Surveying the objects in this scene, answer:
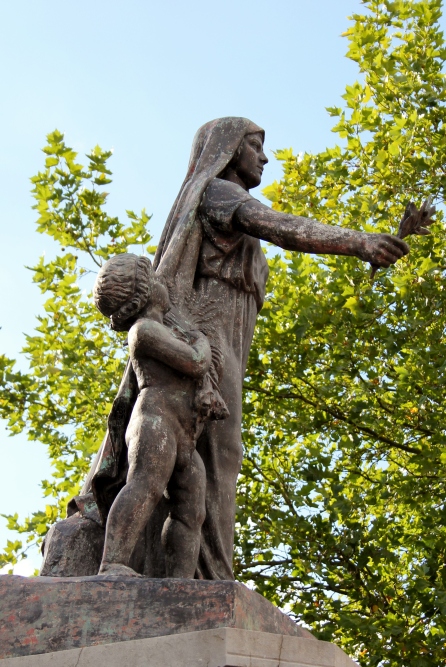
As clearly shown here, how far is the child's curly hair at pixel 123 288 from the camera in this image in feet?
16.2

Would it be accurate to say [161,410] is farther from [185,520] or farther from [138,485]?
[185,520]

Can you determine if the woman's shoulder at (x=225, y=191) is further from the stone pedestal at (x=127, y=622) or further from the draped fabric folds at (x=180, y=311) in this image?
the stone pedestal at (x=127, y=622)

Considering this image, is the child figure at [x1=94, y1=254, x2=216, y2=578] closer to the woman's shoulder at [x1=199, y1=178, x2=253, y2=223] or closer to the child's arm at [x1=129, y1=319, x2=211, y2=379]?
the child's arm at [x1=129, y1=319, x2=211, y2=379]

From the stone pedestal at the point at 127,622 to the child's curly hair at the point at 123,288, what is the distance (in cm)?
126

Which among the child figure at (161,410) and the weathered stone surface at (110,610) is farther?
the child figure at (161,410)

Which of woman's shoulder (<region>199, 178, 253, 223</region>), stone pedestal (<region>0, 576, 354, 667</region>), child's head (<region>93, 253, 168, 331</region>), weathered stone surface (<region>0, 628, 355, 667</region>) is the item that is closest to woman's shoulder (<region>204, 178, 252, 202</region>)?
woman's shoulder (<region>199, 178, 253, 223</region>)

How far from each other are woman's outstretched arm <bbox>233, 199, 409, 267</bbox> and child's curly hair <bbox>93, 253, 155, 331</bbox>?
67cm

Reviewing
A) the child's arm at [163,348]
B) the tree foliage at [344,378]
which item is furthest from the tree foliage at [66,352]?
the child's arm at [163,348]

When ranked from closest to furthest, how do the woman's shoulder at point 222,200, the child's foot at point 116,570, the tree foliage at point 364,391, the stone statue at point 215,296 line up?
the child's foot at point 116,570 → the stone statue at point 215,296 → the woman's shoulder at point 222,200 → the tree foliage at point 364,391

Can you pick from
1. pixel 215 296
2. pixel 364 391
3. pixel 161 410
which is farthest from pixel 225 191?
pixel 364 391

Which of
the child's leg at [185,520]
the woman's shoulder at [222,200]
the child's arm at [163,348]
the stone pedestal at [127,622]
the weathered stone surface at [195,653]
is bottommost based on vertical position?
the weathered stone surface at [195,653]

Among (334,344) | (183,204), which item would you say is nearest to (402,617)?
(334,344)

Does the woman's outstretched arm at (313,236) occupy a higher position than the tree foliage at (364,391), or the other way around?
the tree foliage at (364,391)

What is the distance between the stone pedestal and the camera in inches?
153
